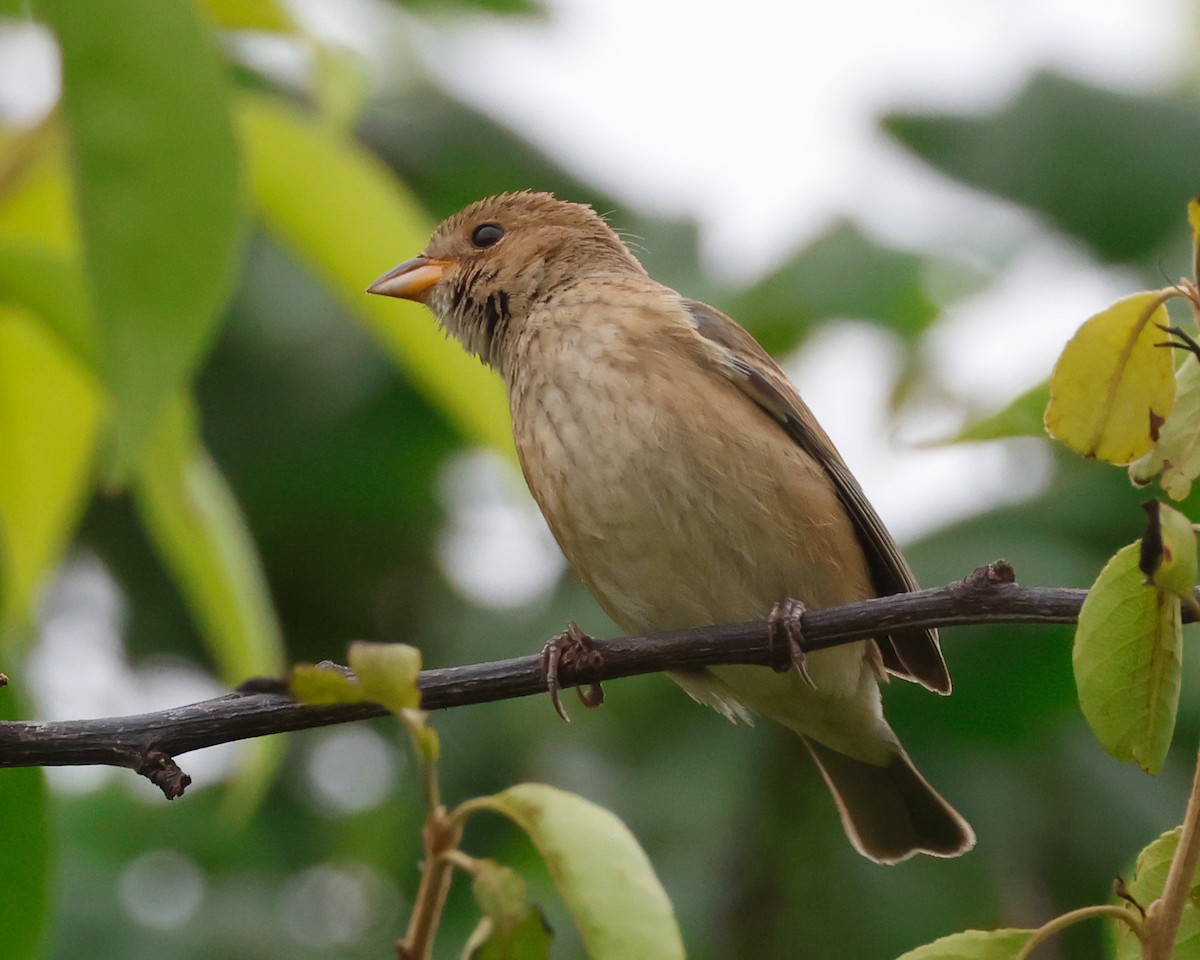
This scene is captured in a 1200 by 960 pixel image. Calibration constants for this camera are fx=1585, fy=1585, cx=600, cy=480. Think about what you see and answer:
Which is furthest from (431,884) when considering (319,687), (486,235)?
(486,235)

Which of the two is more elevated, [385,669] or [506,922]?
[385,669]

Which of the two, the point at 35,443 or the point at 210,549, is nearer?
the point at 210,549

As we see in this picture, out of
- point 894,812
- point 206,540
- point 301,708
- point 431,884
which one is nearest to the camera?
point 431,884

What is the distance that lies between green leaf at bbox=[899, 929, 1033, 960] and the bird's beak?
230 cm

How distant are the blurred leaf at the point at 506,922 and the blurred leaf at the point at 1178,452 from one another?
38.8 inches

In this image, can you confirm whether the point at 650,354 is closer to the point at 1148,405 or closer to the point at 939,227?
the point at 1148,405

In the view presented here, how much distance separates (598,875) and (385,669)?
1.46 ft

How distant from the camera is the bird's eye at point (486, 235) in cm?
466

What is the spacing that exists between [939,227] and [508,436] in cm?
249

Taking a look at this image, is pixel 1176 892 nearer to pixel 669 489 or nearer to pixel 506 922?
pixel 506 922

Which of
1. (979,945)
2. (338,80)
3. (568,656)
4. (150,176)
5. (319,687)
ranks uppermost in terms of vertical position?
(338,80)

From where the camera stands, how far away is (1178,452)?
208cm

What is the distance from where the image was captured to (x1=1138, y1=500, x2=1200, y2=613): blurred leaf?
174cm

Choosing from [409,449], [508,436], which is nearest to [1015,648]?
[508,436]
